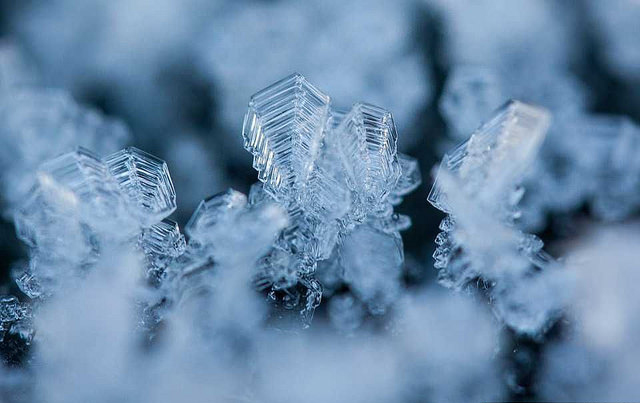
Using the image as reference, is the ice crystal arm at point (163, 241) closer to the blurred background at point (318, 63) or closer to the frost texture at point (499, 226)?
the blurred background at point (318, 63)

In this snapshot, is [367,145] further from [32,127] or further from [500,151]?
[32,127]

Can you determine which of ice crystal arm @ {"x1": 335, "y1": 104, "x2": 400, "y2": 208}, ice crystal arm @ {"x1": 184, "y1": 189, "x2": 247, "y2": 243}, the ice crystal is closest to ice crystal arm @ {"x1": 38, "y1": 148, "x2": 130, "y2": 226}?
the ice crystal

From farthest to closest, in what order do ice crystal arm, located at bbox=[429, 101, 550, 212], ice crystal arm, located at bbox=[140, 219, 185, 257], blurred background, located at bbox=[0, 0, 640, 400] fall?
blurred background, located at bbox=[0, 0, 640, 400], ice crystal arm, located at bbox=[140, 219, 185, 257], ice crystal arm, located at bbox=[429, 101, 550, 212]

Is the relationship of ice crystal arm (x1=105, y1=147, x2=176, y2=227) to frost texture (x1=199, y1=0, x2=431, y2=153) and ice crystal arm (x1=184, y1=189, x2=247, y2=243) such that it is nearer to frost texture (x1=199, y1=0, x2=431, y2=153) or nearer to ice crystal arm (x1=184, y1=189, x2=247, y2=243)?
ice crystal arm (x1=184, y1=189, x2=247, y2=243)

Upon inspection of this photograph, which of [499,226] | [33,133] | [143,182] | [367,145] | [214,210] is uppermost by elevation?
[33,133]

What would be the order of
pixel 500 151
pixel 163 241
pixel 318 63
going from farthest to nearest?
1. pixel 318 63
2. pixel 163 241
3. pixel 500 151

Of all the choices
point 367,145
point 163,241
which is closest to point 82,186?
point 163,241
